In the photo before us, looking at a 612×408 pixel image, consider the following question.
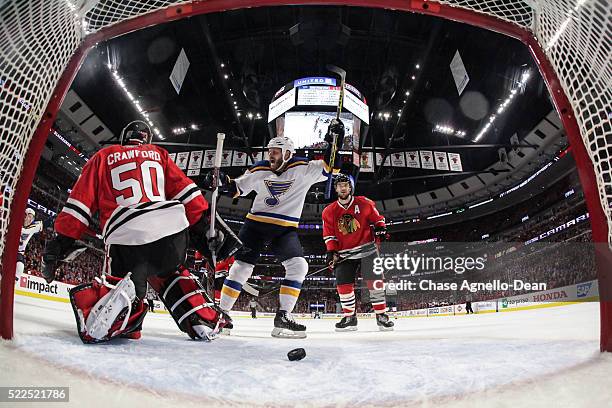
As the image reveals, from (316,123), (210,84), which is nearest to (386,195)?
(210,84)

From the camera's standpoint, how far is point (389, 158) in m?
13.0

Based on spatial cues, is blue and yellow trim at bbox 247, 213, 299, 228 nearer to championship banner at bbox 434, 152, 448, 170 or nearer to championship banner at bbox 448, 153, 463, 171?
championship banner at bbox 434, 152, 448, 170

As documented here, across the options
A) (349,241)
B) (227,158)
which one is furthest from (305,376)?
(227,158)

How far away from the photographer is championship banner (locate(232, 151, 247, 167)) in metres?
12.2

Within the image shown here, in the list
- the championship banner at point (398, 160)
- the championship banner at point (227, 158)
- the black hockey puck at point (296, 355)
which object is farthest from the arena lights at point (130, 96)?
the black hockey puck at point (296, 355)

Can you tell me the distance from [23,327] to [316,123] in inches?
279

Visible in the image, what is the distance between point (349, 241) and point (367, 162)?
7747mm

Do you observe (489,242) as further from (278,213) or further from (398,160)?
(278,213)

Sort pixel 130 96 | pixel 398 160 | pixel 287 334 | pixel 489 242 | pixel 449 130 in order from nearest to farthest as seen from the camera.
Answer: pixel 287 334 < pixel 130 96 < pixel 398 160 < pixel 449 130 < pixel 489 242

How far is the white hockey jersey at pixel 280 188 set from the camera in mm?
3025

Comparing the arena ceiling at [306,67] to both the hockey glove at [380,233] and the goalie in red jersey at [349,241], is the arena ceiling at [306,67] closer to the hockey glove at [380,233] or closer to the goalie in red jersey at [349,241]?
the goalie in red jersey at [349,241]

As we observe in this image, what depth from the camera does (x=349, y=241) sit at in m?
4.00

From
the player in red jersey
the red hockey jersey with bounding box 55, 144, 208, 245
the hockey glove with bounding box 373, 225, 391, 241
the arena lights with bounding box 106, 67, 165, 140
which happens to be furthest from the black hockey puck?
the arena lights with bounding box 106, 67, 165, 140

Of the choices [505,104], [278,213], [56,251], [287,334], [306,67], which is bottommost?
[287,334]
